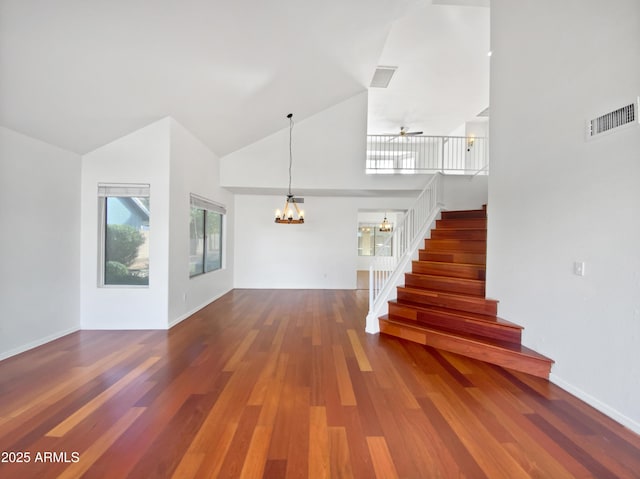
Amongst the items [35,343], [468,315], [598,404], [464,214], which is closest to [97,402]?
[35,343]

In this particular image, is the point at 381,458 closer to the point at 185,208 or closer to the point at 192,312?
the point at 192,312

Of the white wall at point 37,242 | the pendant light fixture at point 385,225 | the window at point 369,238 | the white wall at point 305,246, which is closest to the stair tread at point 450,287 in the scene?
the white wall at point 305,246

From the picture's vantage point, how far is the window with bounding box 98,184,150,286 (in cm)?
415

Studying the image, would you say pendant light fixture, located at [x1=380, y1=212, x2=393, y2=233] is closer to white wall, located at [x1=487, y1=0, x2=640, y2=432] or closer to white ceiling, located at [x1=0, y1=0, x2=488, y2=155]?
white ceiling, located at [x1=0, y1=0, x2=488, y2=155]

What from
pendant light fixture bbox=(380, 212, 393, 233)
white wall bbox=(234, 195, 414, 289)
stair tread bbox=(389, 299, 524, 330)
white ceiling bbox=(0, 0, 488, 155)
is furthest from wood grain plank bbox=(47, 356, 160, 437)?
pendant light fixture bbox=(380, 212, 393, 233)

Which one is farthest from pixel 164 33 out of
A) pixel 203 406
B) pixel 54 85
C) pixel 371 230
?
pixel 371 230

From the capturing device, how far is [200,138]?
5.09 meters

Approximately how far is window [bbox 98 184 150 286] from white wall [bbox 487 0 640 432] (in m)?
4.88

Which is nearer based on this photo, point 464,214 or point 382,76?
point 464,214

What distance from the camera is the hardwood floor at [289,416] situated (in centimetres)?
166

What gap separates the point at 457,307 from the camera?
3.73 metres

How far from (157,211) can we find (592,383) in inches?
205

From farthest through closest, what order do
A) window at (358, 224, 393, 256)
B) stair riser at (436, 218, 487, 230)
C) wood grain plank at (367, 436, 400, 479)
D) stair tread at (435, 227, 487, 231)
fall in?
window at (358, 224, 393, 256), stair riser at (436, 218, 487, 230), stair tread at (435, 227, 487, 231), wood grain plank at (367, 436, 400, 479)

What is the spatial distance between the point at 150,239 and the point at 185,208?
79cm
